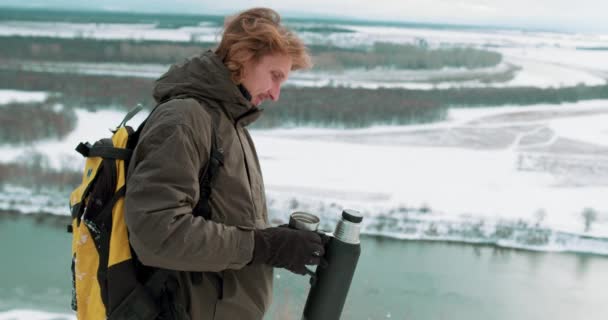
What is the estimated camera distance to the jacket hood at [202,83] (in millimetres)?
737

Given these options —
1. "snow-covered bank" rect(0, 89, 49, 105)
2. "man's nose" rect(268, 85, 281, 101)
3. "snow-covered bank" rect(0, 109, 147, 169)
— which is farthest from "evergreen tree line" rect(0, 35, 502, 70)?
"man's nose" rect(268, 85, 281, 101)

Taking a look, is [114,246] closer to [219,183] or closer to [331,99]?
[219,183]

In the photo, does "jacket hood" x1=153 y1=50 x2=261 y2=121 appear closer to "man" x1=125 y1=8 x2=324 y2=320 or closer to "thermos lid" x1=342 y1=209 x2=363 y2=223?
"man" x1=125 y1=8 x2=324 y2=320

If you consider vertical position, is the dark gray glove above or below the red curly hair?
below

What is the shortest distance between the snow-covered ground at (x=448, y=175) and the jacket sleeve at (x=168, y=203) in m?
6.62

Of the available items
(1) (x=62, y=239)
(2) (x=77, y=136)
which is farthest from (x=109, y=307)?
(2) (x=77, y=136)

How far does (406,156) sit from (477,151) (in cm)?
159

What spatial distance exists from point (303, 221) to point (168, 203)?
0.24 metres

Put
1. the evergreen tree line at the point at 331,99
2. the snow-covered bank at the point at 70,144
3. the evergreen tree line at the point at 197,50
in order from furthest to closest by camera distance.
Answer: the evergreen tree line at the point at 197,50
the evergreen tree line at the point at 331,99
the snow-covered bank at the point at 70,144

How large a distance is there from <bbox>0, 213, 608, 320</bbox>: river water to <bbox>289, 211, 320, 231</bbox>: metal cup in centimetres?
227

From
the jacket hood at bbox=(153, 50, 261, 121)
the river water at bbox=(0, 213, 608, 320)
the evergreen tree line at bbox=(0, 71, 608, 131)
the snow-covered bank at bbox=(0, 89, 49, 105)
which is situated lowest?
the river water at bbox=(0, 213, 608, 320)

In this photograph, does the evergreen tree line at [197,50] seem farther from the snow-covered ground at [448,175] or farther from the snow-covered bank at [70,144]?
the snow-covered bank at [70,144]

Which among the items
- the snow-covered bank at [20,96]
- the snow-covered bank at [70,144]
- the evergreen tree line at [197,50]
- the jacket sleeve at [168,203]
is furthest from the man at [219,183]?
the evergreen tree line at [197,50]

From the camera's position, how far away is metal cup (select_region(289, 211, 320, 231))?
0.82m
